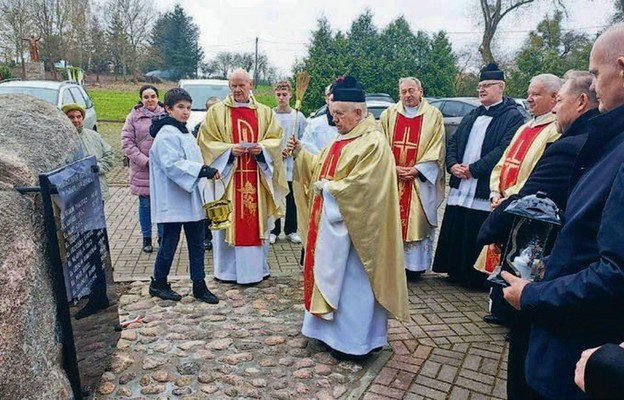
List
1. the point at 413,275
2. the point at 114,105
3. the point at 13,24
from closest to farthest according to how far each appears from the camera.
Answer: the point at 413,275
the point at 13,24
the point at 114,105

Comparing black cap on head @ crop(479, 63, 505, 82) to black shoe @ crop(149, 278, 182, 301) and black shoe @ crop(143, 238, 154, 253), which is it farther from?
black shoe @ crop(143, 238, 154, 253)

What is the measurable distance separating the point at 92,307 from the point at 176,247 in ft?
5.20

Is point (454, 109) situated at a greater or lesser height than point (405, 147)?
lesser

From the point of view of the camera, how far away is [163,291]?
4715 millimetres

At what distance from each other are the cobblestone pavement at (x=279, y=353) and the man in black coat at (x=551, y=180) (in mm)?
795

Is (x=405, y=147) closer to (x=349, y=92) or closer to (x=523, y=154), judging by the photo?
(x=523, y=154)

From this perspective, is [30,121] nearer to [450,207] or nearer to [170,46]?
[450,207]

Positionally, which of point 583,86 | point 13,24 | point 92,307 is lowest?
point 92,307

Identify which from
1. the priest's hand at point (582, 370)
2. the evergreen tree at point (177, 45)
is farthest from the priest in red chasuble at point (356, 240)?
the evergreen tree at point (177, 45)

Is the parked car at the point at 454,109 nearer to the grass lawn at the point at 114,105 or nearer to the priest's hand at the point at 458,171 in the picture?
the priest's hand at the point at 458,171

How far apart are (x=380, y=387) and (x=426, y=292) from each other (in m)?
1.94

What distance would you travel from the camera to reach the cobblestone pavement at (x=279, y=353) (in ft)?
11.0

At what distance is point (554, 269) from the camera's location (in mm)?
1927

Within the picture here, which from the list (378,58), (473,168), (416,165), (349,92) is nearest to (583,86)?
(349,92)
